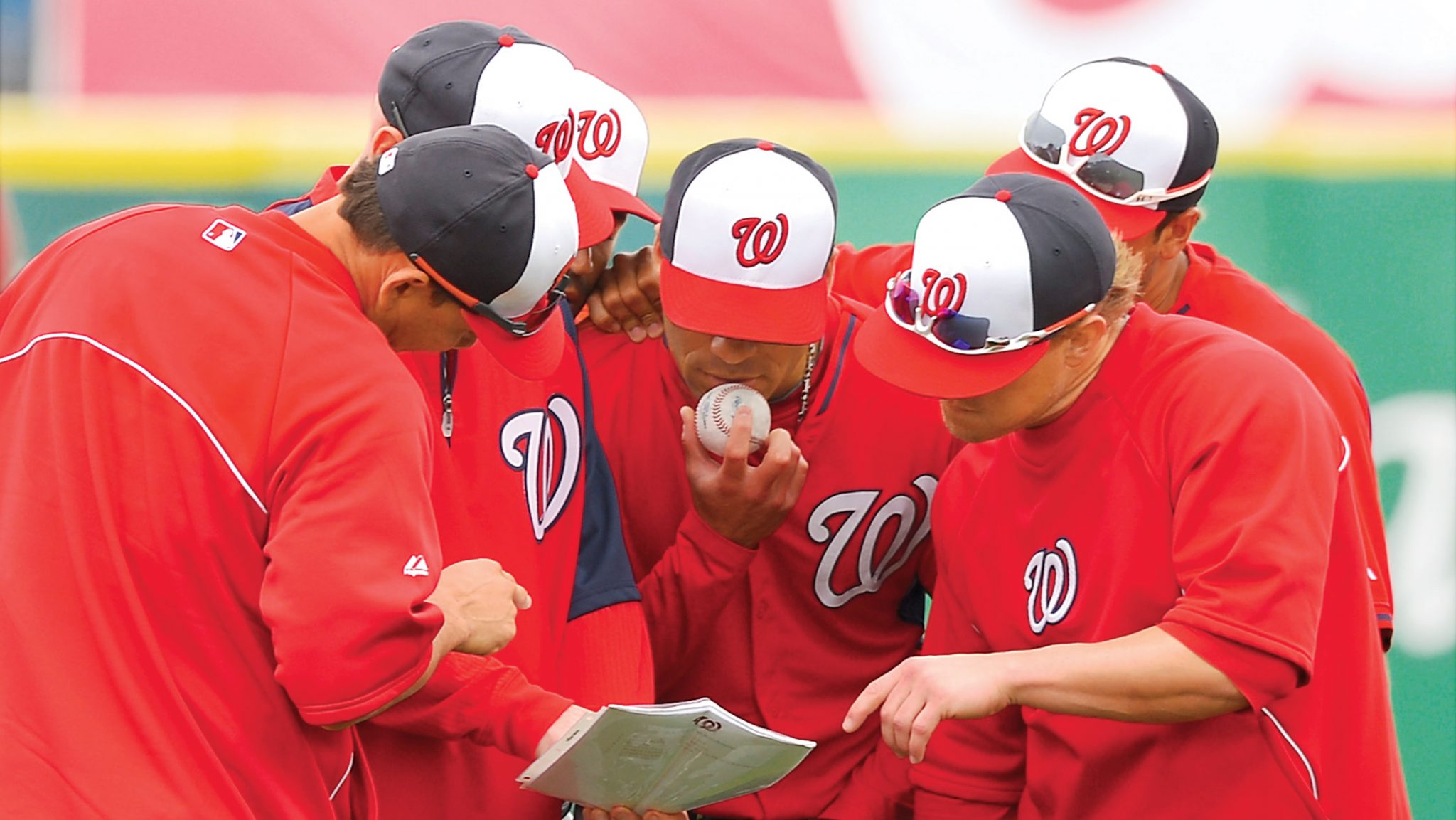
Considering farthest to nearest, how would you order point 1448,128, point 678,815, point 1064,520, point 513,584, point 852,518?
point 1448,128 < point 852,518 < point 678,815 < point 1064,520 < point 513,584

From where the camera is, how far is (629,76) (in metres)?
5.15

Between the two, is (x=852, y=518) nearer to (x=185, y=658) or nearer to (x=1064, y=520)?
(x=1064, y=520)

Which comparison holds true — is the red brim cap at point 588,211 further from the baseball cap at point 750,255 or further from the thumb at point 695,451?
the thumb at point 695,451

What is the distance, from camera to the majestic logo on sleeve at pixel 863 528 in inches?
105

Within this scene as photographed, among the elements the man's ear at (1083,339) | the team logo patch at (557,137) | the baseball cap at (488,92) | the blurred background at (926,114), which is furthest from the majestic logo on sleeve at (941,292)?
the blurred background at (926,114)

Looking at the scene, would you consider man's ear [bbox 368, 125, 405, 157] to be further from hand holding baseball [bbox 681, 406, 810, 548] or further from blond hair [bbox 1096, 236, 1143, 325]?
blond hair [bbox 1096, 236, 1143, 325]

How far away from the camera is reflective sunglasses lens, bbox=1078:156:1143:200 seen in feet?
8.87

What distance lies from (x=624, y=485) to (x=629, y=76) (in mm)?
2675

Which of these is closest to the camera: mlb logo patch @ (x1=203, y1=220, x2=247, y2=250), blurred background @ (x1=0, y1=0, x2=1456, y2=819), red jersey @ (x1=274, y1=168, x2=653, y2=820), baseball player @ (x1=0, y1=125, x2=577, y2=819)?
baseball player @ (x1=0, y1=125, x2=577, y2=819)

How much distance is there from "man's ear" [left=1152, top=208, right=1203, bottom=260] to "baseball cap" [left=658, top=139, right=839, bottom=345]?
0.63m

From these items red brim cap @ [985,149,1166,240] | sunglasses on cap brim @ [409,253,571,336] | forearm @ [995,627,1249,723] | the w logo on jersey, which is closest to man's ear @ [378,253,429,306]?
sunglasses on cap brim @ [409,253,571,336]

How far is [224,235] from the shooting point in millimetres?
1849

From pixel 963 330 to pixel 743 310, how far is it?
0.47m

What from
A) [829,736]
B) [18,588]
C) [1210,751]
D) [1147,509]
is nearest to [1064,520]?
[1147,509]
